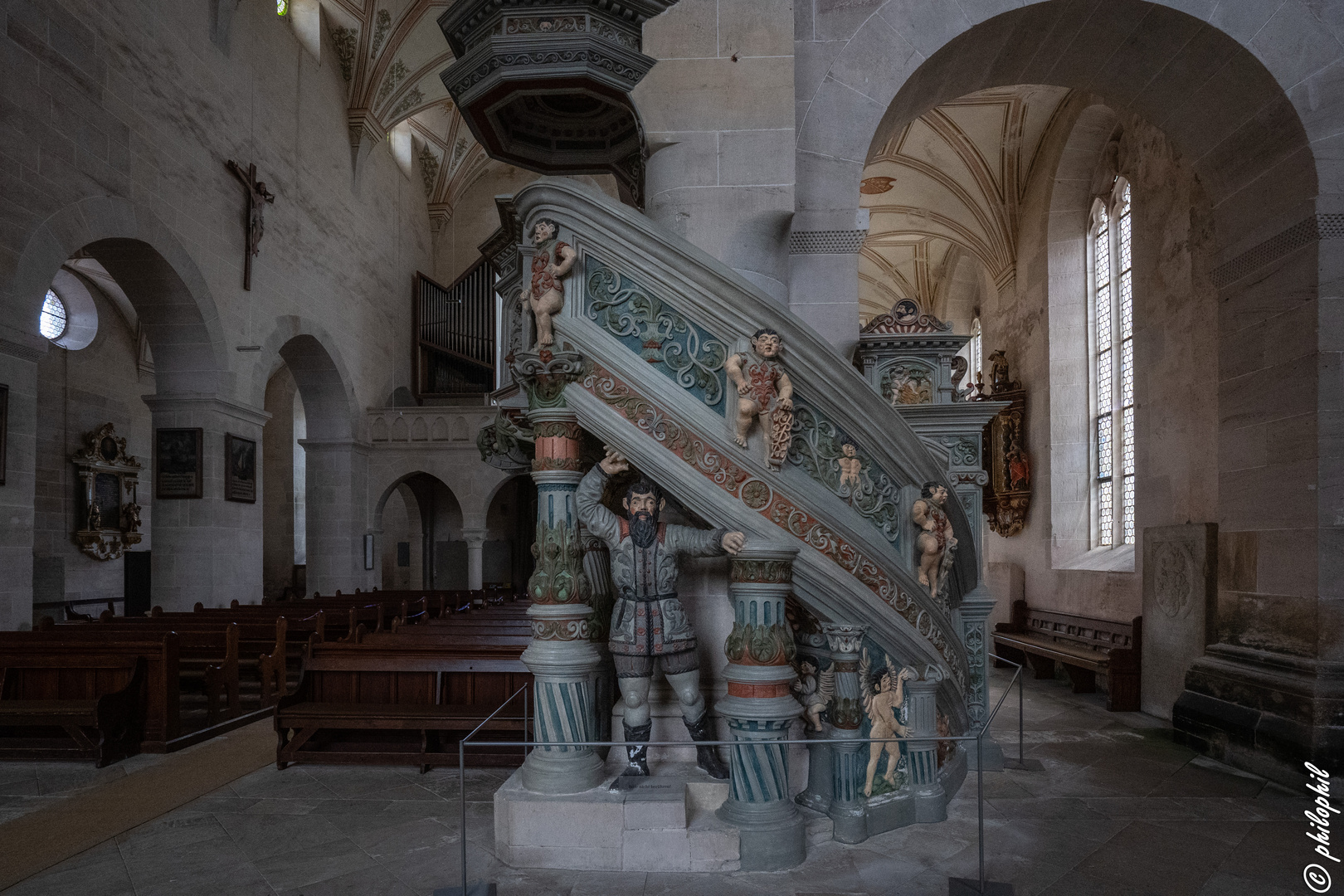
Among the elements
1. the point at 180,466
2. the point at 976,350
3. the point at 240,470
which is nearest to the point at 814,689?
the point at 180,466

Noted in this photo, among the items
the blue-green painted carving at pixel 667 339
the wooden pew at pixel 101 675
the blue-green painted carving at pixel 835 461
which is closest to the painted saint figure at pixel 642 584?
the blue-green painted carving at pixel 667 339

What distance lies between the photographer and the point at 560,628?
4.45 m

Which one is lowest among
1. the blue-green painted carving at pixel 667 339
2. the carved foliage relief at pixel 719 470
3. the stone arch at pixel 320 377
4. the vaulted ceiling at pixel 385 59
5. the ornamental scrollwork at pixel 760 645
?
the ornamental scrollwork at pixel 760 645

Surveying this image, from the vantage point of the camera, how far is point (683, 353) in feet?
14.4

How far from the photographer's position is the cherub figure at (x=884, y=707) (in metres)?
4.66

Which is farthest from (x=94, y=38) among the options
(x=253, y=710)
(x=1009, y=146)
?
(x=1009, y=146)

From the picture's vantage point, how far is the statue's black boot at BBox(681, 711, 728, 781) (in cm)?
462

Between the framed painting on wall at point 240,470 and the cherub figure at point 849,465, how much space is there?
10.2 meters

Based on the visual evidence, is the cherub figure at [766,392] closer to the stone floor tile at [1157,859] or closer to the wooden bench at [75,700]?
the stone floor tile at [1157,859]

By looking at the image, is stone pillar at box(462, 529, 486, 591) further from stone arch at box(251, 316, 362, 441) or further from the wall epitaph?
the wall epitaph

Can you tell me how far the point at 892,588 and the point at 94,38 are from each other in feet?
33.6

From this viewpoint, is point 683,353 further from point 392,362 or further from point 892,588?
point 392,362

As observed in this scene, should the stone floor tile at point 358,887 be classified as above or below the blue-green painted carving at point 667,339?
below

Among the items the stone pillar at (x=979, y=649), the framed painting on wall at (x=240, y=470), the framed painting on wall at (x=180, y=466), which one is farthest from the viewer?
the framed painting on wall at (x=240, y=470)
